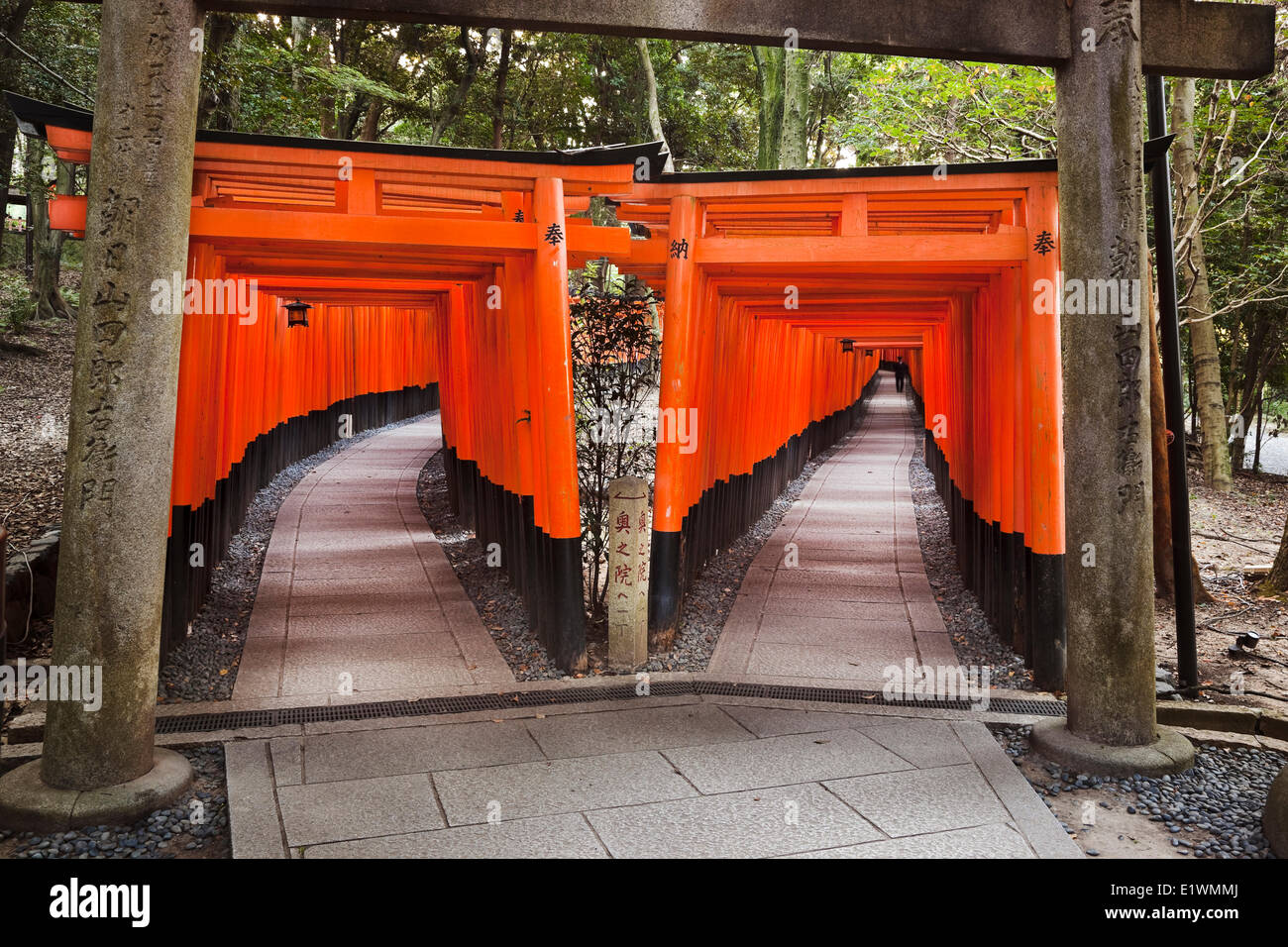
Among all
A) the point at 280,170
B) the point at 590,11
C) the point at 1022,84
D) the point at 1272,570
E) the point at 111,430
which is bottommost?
the point at 1272,570

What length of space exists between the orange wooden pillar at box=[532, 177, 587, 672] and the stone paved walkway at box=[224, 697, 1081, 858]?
84cm

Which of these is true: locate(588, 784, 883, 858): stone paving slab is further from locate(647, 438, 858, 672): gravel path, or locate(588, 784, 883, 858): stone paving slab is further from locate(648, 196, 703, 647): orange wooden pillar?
locate(648, 196, 703, 647): orange wooden pillar

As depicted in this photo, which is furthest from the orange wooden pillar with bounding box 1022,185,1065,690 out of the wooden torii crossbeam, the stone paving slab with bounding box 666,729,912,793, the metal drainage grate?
the stone paving slab with bounding box 666,729,912,793

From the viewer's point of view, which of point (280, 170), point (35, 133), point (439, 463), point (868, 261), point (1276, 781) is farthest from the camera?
point (439, 463)

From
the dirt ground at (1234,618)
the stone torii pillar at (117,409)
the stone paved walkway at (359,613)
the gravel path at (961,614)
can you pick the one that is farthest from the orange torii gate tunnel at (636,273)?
the stone torii pillar at (117,409)

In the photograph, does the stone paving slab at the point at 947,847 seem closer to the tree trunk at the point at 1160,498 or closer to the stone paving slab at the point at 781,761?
the stone paving slab at the point at 781,761

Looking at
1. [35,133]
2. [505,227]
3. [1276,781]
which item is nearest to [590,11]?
[505,227]

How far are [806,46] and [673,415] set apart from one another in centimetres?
256

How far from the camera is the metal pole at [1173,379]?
16.5 ft

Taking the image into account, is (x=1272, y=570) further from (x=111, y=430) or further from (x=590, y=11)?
(x=111, y=430)

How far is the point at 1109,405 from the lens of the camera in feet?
14.6

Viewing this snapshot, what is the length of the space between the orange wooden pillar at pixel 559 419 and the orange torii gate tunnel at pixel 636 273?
1 centimetres

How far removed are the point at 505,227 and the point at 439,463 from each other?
10581 mm
